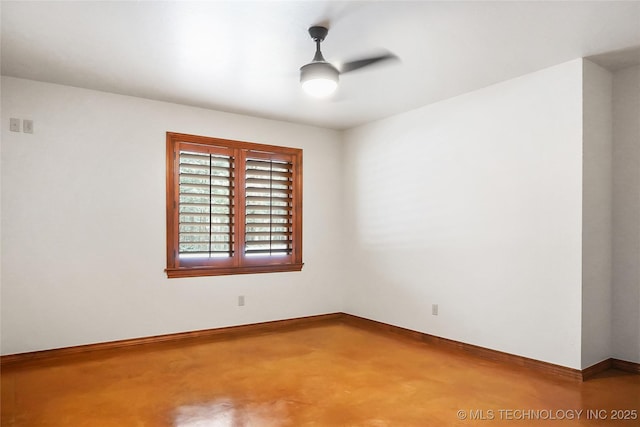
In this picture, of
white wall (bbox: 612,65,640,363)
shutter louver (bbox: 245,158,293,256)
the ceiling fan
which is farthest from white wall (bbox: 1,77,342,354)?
white wall (bbox: 612,65,640,363)

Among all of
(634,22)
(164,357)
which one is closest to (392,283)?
(164,357)

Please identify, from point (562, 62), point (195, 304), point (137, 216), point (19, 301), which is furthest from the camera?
point (195, 304)

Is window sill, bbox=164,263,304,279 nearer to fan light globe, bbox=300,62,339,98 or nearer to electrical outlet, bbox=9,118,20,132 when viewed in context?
electrical outlet, bbox=9,118,20,132

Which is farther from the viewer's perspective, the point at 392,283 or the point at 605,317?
the point at 392,283

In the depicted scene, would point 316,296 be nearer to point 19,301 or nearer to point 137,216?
point 137,216

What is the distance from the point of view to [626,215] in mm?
3773

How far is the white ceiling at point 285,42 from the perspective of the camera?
2779mm

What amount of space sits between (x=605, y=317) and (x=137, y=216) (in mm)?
4664

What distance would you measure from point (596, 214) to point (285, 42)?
299cm

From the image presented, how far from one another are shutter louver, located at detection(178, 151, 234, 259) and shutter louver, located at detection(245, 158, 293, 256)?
0.27 meters

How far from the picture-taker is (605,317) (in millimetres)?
3771

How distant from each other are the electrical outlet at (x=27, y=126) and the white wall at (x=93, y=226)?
57 millimetres

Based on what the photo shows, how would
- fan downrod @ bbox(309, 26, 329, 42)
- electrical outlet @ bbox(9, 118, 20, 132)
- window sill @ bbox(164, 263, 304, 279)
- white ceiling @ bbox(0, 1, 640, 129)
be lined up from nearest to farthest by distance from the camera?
1. white ceiling @ bbox(0, 1, 640, 129)
2. fan downrod @ bbox(309, 26, 329, 42)
3. electrical outlet @ bbox(9, 118, 20, 132)
4. window sill @ bbox(164, 263, 304, 279)

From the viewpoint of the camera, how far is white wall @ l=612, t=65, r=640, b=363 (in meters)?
3.71
